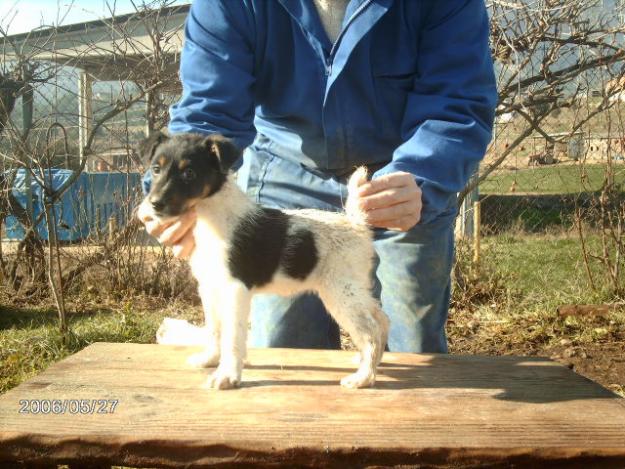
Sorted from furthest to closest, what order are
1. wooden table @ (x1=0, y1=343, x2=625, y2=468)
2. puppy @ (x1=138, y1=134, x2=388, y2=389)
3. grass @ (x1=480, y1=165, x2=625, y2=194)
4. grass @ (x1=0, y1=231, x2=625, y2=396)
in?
grass @ (x1=480, y1=165, x2=625, y2=194)
grass @ (x1=0, y1=231, x2=625, y2=396)
puppy @ (x1=138, y1=134, x2=388, y2=389)
wooden table @ (x1=0, y1=343, x2=625, y2=468)

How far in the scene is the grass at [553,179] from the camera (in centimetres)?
732

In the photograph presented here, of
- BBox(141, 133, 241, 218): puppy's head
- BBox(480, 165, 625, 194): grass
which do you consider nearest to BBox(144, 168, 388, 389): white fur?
BBox(141, 133, 241, 218): puppy's head

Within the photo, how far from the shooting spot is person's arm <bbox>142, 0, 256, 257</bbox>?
9.66ft

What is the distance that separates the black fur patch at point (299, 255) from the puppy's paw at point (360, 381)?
465 millimetres

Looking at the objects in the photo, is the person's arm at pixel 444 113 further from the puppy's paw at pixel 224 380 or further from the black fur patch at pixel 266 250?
the puppy's paw at pixel 224 380

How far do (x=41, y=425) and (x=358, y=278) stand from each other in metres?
1.30

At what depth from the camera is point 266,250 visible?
8.63ft

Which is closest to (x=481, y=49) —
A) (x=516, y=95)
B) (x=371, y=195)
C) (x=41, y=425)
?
(x=371, y=195)

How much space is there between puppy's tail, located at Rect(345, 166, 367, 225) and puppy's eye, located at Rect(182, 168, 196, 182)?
0.65 metres

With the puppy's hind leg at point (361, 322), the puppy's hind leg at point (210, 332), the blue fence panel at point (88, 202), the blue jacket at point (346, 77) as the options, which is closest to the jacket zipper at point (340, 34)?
the blue jacket at point (346, 77)

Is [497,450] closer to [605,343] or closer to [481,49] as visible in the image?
[481,49]

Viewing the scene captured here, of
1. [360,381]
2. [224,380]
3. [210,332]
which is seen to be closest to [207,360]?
[210,332]

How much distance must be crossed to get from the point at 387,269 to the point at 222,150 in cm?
120

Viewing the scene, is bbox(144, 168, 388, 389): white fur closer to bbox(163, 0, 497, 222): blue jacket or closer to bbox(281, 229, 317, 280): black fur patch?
bbox(281, 229, 317, 280): black fur patch
